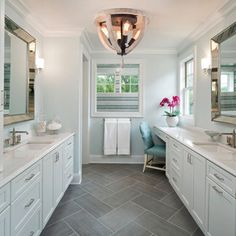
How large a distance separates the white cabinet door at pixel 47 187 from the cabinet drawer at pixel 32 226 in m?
0.15

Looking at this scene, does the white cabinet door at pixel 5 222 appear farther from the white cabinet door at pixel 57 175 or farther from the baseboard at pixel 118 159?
the baseboard at pixel 118 159

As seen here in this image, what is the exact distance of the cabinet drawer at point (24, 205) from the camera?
57.0 inches

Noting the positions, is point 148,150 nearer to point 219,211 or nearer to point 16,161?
point 219,211

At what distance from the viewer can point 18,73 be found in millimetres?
2562

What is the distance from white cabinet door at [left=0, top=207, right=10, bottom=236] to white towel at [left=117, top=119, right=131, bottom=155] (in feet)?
10.4

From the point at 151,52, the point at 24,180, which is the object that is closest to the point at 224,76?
the point at 151,52

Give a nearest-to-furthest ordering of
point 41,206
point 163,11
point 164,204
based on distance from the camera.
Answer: point 41,206, point 163,11, point 164,204

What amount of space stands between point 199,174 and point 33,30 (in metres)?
2.85

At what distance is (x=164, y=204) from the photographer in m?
2.79

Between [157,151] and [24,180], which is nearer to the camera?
[24,180]

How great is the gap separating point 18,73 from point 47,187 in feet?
4.66

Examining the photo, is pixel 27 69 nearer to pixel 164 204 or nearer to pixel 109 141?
pixel 109 141

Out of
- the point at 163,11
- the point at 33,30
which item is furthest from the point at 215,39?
the point at 33,30

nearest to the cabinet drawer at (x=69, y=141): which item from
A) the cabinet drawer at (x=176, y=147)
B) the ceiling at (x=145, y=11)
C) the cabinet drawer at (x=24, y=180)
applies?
the cabinet drawer at (x=24, y=180)
